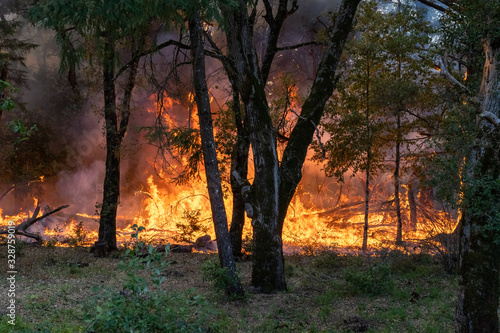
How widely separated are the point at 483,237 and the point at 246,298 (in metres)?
4.74

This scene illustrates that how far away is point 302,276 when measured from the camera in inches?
476

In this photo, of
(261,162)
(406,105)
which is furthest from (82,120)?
(261,162)

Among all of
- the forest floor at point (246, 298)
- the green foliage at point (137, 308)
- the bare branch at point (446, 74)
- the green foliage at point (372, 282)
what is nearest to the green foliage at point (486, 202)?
the bare branch at point (446, 74)

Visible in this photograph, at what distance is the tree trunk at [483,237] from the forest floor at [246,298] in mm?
993

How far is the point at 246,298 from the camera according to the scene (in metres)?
9.55

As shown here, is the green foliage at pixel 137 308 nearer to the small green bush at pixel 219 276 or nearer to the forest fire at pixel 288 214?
the small green bush at pixel 219 276

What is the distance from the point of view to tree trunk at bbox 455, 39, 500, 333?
6.74 meters

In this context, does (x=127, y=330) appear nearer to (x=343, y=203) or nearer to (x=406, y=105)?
(x=406, y=105)

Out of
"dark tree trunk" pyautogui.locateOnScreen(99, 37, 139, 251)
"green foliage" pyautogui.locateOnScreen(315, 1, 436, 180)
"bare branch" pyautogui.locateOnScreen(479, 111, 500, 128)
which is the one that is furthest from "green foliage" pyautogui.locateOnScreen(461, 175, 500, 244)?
"dark tree trunk" pyautogui.locateOnScreen(99, 37, 139, 251)

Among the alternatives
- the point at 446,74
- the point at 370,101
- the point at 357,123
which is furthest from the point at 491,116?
the point at 370,101

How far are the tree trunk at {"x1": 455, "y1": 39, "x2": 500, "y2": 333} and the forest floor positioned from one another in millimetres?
993

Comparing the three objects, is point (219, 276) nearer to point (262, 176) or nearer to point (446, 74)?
point (262, 176)

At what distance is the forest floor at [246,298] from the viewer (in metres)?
6.09

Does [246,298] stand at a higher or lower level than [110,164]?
lower
